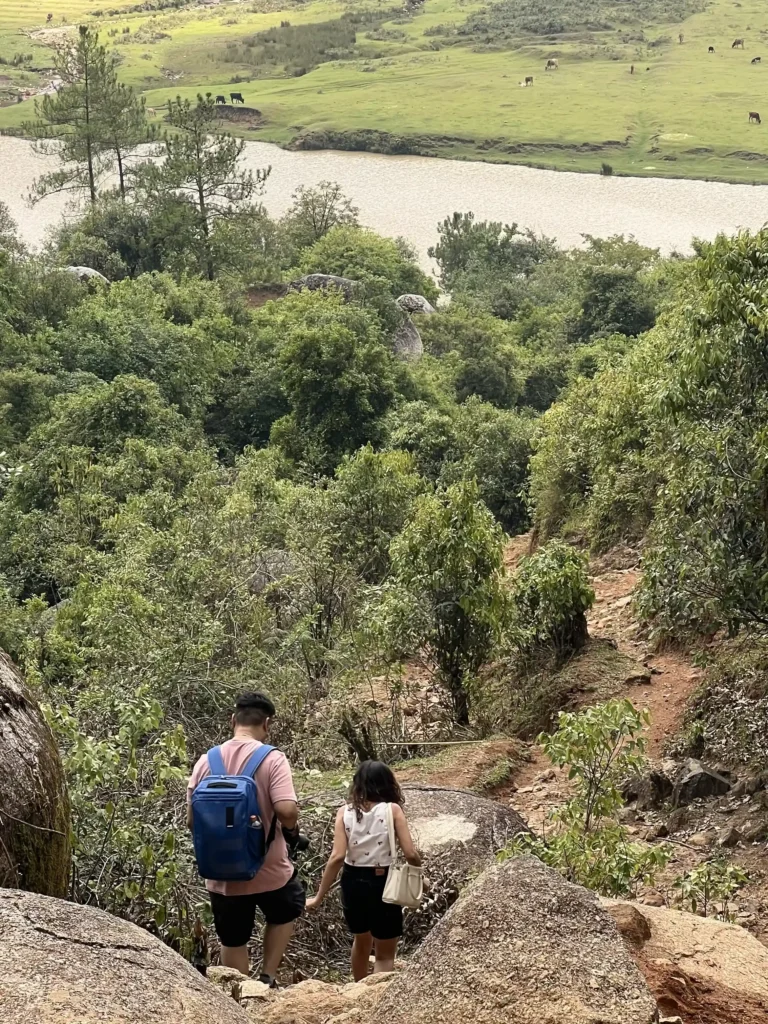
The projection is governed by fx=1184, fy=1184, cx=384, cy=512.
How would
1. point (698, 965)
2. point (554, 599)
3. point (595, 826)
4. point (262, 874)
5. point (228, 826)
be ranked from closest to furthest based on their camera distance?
point (698, 965) < point (228, 826) < point (262, 874) < point (595, 826) < point (554, 599)

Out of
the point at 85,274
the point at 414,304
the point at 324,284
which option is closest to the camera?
the point at 85,274

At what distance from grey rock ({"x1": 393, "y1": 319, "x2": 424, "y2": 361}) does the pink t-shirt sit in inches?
1267

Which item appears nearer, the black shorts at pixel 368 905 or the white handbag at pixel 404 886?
the white handbag at pixel 404 886

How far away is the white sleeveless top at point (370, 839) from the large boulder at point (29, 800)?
1.29 meters

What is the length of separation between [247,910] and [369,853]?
23.2 inches

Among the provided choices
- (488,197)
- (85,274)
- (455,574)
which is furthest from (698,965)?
(488,197)

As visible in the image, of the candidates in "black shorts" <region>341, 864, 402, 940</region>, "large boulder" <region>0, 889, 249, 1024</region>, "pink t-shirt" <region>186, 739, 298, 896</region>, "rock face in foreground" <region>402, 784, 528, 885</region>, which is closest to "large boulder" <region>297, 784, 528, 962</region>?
"rock face in foreground" <region>402, 784, 528, 885</region>

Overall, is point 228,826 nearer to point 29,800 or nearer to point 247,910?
point 247,910

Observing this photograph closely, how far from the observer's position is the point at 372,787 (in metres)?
5.34

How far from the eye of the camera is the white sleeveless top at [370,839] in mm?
5301

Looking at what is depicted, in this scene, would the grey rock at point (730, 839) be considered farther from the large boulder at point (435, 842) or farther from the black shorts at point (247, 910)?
the black shorts at point (247, 910)

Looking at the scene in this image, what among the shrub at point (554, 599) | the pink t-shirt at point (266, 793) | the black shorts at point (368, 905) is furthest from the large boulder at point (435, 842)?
the shrub at point (554, 599)

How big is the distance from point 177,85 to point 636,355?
308ft

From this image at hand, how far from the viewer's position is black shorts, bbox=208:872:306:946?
5.19m
